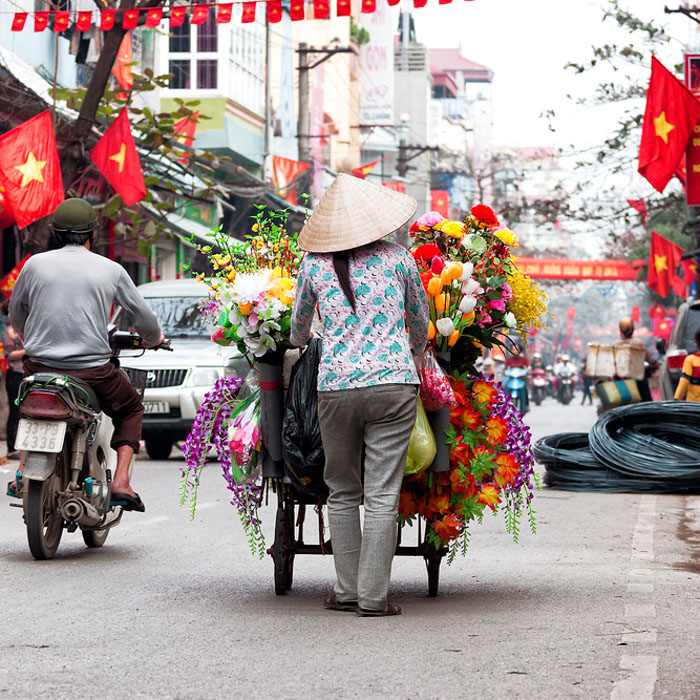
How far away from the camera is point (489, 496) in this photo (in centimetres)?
634

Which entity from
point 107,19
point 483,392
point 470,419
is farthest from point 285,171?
point 470,419

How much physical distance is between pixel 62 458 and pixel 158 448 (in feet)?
28.4

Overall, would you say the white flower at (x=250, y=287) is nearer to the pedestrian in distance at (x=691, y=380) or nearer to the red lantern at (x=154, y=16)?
the pedestrian in distance at (x=691, y=380)

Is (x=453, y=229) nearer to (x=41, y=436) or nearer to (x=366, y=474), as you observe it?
(x=366, y=474)

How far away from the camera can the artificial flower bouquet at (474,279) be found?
6371mm

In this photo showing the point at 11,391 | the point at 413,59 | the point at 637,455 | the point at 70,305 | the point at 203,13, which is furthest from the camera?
the point at 413,59

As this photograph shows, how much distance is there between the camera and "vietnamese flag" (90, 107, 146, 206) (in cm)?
1734

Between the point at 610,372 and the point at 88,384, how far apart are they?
46.8 ft

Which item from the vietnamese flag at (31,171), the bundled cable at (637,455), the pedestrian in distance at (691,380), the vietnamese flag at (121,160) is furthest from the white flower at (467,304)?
the vietnamese flag at (121,160)

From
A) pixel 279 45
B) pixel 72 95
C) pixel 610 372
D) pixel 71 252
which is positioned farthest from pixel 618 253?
pixel 71 252

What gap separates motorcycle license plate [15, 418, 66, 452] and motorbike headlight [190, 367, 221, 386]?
8016 mm

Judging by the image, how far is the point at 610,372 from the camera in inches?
823

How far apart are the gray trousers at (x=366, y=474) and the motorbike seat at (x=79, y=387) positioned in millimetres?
2028

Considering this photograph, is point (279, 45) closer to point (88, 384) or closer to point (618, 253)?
point (618, 253)
